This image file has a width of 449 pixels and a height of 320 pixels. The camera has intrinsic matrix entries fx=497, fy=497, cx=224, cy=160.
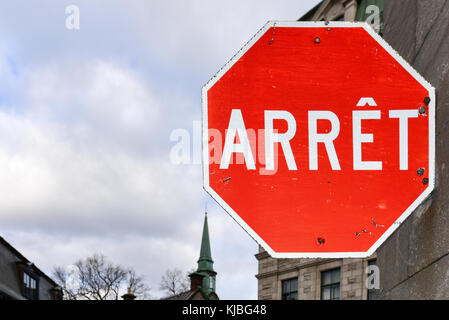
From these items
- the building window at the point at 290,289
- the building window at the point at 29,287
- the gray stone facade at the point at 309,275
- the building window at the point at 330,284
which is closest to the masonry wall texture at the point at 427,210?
the gray stone facade at the point at 309,275

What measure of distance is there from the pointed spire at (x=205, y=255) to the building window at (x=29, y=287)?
3390 cm

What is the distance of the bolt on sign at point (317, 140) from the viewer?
1.88m

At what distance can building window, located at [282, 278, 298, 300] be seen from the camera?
24.9m

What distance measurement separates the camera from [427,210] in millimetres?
2240

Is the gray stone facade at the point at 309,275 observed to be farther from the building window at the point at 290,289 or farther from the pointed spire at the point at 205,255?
the pointed spire at the point at 205,255

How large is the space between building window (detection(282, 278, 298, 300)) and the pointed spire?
4661 cm

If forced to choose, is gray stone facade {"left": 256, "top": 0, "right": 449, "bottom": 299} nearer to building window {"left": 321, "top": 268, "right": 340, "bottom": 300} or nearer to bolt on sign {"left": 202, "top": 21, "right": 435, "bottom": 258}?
bolt on sign {"left": 202, "top": 21, "right": 435, "bottom": 258}

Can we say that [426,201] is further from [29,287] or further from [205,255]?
[205,255]

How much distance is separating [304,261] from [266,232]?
23209 millimetres

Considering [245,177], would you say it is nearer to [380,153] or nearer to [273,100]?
[273,100]

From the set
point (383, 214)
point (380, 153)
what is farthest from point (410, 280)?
point (380, 153)

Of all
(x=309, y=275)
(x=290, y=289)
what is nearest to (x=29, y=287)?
(x=290, y=289)

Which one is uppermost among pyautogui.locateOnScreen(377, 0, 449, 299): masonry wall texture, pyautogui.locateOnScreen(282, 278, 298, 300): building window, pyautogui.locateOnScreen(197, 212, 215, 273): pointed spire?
pyautogui.locateOnScreen(197, 212, 215, 273): pointed spire

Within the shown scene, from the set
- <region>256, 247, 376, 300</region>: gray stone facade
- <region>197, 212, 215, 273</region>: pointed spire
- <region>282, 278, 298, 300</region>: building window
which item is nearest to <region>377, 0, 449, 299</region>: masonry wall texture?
<region>256, 247, 376, 300</region>: gray stone facade
